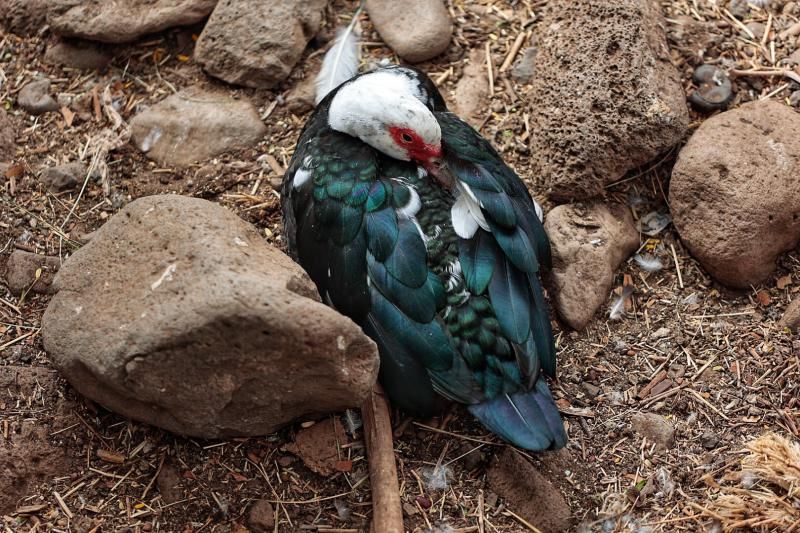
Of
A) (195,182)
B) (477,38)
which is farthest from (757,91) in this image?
(195,182)

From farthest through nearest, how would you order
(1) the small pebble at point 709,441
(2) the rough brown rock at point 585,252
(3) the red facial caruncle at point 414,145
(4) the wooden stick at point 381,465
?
(2) the rough brown rock at point 585,252 → (3) the red facial caruncle at point 414,145 → (1) the small pebble at point 709,441 → (4) the wooden stick at point 381,465

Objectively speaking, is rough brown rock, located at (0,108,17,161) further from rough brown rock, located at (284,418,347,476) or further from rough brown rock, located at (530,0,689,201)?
rough brown rock, located at (530,0,689,201)

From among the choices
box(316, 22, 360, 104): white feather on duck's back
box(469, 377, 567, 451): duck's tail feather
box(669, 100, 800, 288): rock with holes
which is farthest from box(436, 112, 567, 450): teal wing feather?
box(316, 22, 360, 104): white feather on duck's back

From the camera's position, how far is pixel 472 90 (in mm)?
4820

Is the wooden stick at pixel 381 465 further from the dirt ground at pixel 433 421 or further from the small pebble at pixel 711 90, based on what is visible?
the small pebble at pixel 711 90

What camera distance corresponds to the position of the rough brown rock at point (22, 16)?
195 inches

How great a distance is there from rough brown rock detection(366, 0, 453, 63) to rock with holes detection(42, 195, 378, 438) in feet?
5.79

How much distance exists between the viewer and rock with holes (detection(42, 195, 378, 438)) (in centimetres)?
303

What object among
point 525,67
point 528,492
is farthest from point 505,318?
point 525,67

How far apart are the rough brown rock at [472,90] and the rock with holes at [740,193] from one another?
Result: 1.07m

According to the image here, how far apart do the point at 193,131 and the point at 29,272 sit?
1073mm

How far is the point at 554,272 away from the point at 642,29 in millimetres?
1182

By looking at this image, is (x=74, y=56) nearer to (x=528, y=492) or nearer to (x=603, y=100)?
(x=603, y=100)

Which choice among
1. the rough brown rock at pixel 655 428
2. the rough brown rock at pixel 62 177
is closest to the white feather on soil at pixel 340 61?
the rough brown rock at pixel 62 177
